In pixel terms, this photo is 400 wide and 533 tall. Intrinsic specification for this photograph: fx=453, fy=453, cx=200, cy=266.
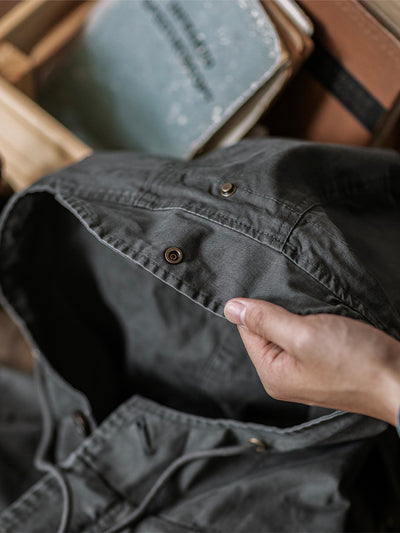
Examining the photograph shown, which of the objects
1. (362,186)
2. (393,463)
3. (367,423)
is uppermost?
(362,186)

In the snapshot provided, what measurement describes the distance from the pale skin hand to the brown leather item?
0.42 metres

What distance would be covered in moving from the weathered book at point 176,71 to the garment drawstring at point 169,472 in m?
0.48

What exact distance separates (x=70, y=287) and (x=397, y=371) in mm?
531

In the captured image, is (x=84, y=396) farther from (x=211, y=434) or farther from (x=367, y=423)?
(x=367, y=423)

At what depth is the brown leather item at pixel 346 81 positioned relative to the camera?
62cm

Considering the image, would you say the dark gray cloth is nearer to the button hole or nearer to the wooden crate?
the button hole

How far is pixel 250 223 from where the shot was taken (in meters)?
0.49

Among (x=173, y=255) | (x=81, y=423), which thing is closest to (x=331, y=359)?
(x=173, y=255)

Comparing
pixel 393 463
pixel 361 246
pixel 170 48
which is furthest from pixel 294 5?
pixel 393 463

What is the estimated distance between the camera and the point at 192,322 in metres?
0.71

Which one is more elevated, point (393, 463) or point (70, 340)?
point (70, 340)

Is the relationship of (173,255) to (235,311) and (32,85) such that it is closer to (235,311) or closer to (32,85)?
(235,311)

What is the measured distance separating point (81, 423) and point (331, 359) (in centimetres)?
42

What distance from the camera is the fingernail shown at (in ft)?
1.43
